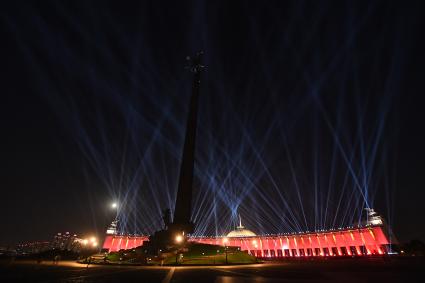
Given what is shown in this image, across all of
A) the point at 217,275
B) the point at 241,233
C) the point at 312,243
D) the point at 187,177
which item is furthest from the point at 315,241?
the point at 217,275

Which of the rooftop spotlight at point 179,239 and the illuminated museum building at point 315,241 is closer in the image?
the rooftop spotlight at point 179,239

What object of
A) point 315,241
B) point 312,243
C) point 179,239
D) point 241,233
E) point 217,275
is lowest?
point 217,275

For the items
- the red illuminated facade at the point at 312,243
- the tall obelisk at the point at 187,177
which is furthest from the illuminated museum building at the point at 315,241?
the tall obelisk at the point at 187,177

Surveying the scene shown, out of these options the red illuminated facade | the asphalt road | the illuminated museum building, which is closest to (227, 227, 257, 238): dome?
the illuminated museum building

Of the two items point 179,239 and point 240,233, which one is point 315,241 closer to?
point 240,233

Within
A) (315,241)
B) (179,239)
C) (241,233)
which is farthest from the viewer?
(241,233)

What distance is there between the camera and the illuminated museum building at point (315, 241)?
67.8 meters

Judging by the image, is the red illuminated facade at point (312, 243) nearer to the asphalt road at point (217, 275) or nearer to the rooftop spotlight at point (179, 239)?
the rooftop spotlight at point (179, 239)

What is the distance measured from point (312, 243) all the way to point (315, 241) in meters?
1.15

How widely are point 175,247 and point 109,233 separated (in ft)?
199

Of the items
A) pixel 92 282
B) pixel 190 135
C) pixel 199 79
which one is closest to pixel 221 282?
pixel 92 282

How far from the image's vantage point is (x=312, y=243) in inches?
3118

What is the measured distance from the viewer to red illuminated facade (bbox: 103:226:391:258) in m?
67.6

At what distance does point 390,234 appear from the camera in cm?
6869
